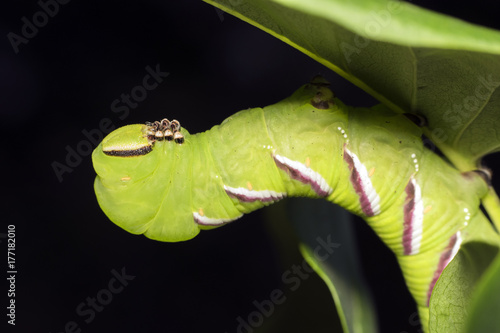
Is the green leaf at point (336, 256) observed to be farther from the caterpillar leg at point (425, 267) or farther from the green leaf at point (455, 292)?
the green leaf at point (455, 292)

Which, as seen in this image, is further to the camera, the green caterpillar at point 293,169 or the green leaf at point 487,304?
the green caterpillar at point 293,169

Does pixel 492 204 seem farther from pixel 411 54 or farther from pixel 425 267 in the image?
pixel 411 54

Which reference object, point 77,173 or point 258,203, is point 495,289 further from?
point 77,173

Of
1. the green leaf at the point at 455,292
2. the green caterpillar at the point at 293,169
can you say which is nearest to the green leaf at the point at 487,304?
the green leaf at the point at 455,292

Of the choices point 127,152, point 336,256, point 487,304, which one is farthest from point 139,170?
point 487,304

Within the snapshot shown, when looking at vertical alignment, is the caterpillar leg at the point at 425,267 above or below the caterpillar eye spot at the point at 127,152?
below

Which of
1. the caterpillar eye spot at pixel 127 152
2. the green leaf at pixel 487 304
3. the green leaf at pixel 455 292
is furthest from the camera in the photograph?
the caterpillar eye spot at pixel 127 152
